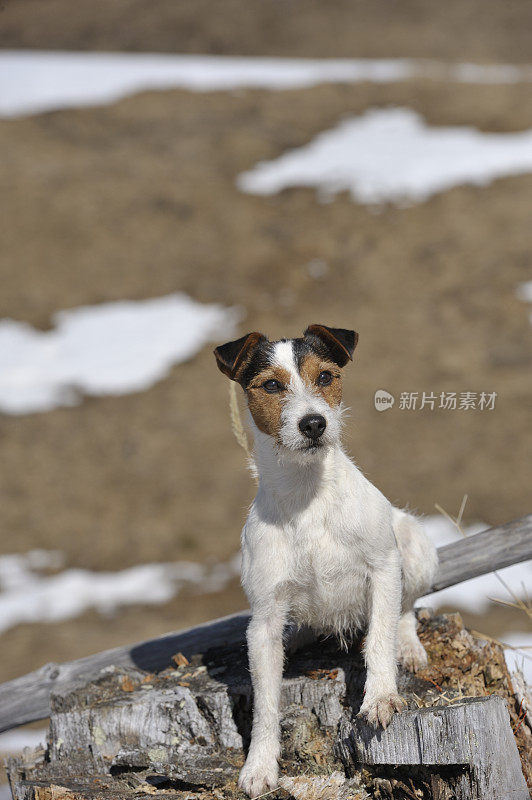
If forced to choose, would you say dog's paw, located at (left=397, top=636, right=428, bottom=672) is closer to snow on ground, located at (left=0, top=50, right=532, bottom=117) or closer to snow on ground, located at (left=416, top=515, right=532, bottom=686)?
snow on ground, located at (left=416, top=515, right=532, bottom=686)

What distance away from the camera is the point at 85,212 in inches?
1102

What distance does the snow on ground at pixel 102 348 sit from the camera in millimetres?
23031

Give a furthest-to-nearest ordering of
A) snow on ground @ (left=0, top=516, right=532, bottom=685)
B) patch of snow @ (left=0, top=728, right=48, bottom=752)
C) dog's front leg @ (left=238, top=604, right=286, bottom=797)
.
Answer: snow on ground @ (left=0, top=516, right=532, bottom=685) → patch of snow @ (left=0, top=728, right=48, bottom=752) → dog's front leg @ (left=238, top=604, right=286, bottom=797)

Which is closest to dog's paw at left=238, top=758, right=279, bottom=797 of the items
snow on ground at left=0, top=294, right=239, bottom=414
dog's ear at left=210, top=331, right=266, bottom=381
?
dog's ear at left=210, top=331, right=266, bottom=381

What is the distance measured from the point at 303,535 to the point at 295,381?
0.90 metres

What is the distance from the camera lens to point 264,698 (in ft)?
15.2

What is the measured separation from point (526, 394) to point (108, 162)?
715 inches

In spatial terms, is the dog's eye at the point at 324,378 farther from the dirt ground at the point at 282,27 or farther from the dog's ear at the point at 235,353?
the dirt ground at the point at 282,27

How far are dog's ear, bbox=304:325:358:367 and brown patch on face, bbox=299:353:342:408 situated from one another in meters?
0.09

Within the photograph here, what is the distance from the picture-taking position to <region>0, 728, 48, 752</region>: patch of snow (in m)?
12.8

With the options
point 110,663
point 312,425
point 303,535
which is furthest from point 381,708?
point 110,663

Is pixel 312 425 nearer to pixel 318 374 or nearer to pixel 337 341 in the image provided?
pixel 318 374

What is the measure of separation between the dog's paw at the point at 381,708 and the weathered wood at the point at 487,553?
2.00 metres

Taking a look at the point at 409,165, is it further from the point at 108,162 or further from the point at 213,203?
the point at 108,162
